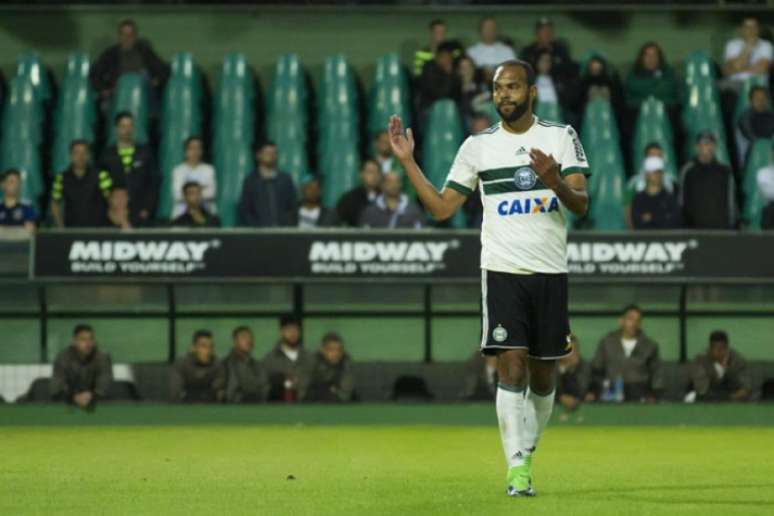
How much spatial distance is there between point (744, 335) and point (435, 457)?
4.73 metres

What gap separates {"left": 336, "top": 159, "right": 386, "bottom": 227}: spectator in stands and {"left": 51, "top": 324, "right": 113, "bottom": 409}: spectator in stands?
261 cm

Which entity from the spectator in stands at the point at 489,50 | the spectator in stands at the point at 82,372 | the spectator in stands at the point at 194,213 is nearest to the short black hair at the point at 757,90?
the spectator in stands at the point at 489,50

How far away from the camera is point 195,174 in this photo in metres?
16.4

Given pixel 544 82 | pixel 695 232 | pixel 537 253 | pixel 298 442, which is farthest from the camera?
pixel 544 82

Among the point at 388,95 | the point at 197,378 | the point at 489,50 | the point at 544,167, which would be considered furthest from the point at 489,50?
the point at 544,167

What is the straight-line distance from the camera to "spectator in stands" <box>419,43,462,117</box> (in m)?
17.6

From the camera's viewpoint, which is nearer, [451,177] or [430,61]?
[451,177]

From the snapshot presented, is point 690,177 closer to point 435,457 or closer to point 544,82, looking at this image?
point 544,82

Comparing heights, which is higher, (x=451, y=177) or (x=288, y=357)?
(x=451, y=177)

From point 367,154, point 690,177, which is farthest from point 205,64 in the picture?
point 690,177

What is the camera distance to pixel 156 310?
15.3 metres

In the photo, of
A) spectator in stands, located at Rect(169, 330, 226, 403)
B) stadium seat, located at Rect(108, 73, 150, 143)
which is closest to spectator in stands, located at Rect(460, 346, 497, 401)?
spectator in stands, located at Rect(169, 330, 226, 403)

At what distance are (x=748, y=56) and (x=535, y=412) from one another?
34.0 feet

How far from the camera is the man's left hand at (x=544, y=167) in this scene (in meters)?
7.99
